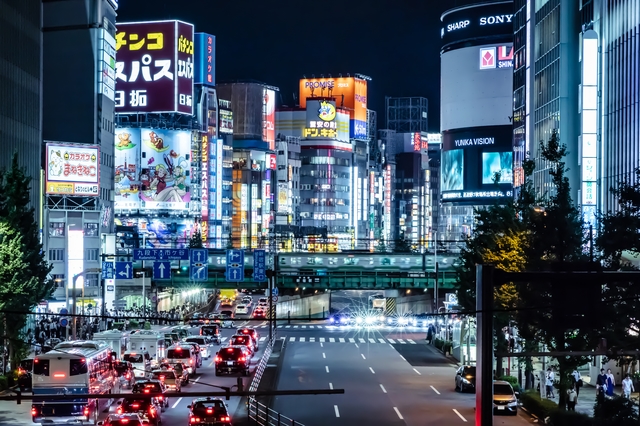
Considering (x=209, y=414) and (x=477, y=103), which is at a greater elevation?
(x=477, y=103)

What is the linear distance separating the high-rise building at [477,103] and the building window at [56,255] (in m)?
65.9

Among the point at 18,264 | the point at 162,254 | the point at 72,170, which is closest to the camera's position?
the point at 18,264

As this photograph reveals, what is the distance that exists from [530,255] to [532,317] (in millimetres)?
4693

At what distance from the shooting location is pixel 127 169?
428ft

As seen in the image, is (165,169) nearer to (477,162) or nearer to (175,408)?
(477,162)

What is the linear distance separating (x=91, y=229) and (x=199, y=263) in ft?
82.6

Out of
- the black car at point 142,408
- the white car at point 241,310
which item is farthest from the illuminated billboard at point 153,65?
the black car at point 142,408

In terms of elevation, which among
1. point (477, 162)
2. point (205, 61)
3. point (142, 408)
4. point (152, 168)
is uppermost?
point (205, 61)

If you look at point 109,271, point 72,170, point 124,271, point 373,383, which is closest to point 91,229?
point 72,170

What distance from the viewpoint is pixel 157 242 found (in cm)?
13188

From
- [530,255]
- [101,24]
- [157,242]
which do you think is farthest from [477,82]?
[530,255]

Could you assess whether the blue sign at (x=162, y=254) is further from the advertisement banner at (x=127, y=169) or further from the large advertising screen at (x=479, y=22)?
the large advertising screen at (x=479, y=22)

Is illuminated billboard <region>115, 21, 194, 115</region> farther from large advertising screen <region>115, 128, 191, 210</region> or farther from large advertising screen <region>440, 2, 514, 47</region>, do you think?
large advertising screen <region>440, 2, 514, 47</region>

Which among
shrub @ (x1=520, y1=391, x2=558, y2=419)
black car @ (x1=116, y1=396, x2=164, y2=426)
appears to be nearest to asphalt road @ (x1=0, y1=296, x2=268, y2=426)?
black car @ (x1=116, y1=396, x2=164, y2=426)
